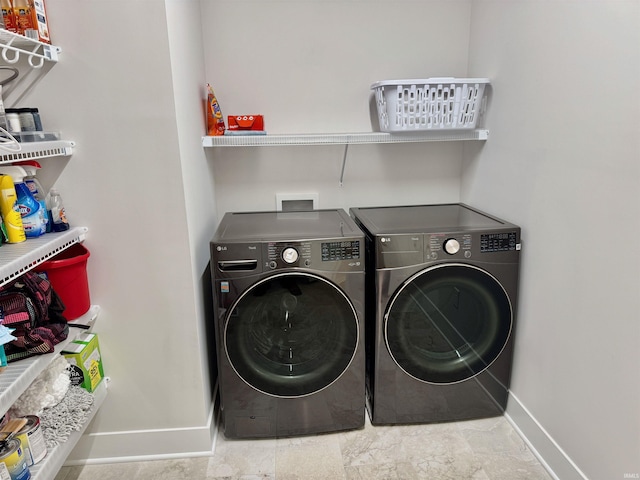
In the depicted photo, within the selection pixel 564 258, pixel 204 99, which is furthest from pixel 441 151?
pixel 204 99

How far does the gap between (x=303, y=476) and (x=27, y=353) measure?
107 cm

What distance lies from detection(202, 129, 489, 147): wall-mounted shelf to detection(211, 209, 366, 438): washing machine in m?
0.37

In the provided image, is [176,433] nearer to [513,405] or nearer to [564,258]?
[513,405]

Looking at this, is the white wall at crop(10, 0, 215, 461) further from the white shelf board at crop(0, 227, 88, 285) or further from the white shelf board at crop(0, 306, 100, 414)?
the white shelf board at crop(0, 306, 100, 414)

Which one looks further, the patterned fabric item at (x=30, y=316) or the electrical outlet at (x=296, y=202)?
the electrical outlet at (x=296, y=202)

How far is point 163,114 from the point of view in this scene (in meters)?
1.54

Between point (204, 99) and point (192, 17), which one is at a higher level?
point (192, 17)

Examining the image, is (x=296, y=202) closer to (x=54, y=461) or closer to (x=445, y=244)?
(x=445, y=244)

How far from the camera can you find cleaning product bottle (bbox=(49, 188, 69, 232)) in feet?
5.05

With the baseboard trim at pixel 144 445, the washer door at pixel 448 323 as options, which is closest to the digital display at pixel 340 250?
the washer door at pixel 448 323

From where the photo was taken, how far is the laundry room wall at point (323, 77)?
2158 millimetres

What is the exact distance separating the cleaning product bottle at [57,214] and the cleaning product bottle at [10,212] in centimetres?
12

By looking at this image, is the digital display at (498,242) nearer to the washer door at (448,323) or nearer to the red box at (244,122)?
the washer door at (448,323)

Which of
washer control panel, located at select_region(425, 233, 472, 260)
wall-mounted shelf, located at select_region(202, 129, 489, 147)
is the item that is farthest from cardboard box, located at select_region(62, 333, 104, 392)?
washer control panel, located at select_region(425, 233, 472, 260)
